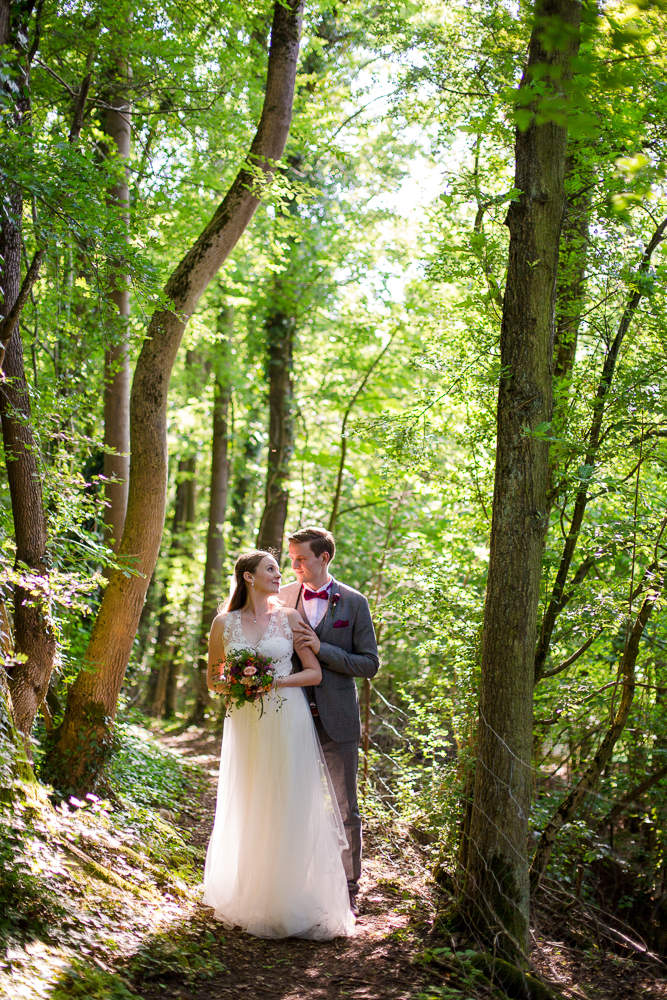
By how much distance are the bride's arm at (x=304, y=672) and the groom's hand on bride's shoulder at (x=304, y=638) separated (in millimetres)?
24

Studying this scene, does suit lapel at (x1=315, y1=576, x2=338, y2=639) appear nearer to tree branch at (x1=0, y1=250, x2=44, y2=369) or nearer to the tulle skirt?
the tulle skirt

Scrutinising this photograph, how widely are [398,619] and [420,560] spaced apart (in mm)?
636

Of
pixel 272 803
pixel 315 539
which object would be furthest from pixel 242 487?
pixel 272 803

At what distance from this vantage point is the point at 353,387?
12.5 metres

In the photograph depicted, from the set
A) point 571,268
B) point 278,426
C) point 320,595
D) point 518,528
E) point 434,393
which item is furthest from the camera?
point 278,426

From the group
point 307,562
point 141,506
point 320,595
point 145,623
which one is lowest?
point 145,623

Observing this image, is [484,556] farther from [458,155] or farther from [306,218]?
[306,218]

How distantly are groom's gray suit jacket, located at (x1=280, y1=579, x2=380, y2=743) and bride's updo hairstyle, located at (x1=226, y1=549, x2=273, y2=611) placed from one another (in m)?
0.48

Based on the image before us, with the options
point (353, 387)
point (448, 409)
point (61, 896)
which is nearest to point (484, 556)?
point (448, 409)

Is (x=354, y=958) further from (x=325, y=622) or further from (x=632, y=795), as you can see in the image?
(x=632, y=795)

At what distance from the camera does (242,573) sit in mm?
5094

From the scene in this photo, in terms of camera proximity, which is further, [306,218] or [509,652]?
[306,218]

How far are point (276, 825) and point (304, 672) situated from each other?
0.92 metres

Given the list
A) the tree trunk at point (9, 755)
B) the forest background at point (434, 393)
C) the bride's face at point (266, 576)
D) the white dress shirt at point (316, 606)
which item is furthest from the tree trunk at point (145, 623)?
the tree trunk at point (9, 755)
